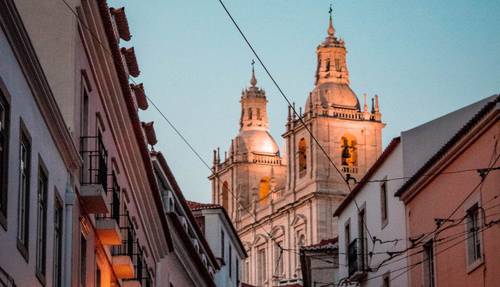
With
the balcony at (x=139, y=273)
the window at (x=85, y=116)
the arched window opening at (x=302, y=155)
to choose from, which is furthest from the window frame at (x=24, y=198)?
the arched window opening at (x=302, y=155)

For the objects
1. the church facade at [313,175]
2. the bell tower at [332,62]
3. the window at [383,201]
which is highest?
the bell tower at [332,62]

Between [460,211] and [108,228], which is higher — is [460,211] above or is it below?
above

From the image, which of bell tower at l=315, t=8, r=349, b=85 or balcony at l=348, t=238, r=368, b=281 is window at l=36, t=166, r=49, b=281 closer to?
balcony at l=348, t=238, r=368, b=281

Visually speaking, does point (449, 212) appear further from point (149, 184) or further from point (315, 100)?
point (315, 100)

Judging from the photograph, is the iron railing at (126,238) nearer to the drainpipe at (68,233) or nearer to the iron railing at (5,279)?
the drainpipe at (68,233)

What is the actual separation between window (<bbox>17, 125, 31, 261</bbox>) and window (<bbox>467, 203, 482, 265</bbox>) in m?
15.1

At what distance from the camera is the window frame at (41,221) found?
21.2m

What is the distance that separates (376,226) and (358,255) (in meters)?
1.59

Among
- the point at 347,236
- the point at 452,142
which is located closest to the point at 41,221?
the point at 452,142

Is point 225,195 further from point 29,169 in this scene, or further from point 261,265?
point 29,169

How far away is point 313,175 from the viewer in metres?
132

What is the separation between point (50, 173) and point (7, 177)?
3376 mm

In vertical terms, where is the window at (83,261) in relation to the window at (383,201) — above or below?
below

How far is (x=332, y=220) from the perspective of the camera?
129375 mm
